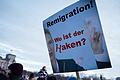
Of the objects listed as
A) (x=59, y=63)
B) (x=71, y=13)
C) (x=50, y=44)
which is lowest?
(x=59, y=63)

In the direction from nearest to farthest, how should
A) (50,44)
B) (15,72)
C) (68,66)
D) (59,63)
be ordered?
(15,72) < (68,66) < (59,63) < (50,44)

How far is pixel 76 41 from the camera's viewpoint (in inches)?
170

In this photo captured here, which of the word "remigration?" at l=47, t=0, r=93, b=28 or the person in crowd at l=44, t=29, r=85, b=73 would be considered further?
the person in crowd at l=44, t=29, r=85, b=73

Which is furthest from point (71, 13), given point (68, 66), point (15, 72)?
point (15, 72)

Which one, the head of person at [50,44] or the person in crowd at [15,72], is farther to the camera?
the head of person at [50,44]

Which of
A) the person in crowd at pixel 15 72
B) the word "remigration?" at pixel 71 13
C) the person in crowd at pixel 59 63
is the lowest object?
the person in crowd at pixel 15 72

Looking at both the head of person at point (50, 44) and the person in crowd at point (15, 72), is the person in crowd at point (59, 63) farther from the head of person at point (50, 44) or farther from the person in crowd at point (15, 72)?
the person in crowd at point (15, 72)

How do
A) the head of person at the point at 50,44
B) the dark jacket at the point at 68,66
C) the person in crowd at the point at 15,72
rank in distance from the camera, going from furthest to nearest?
the head of person at the point at 50,44 → the dark jacket at the point at 68,66 → the person in crowd at the point at 15,72

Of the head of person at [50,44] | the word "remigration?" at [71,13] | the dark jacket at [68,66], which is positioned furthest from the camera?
the head of person at [50,44]

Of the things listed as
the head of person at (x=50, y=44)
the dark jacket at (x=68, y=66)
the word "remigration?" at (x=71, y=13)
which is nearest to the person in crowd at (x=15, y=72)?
the dark jacket at (x=68, y=66)

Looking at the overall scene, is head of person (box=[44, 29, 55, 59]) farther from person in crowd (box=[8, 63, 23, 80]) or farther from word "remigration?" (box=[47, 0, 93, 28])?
person in crowd (box=[8, 63, 23, 80])

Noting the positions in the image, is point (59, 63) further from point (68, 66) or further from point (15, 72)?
point (15, 72)

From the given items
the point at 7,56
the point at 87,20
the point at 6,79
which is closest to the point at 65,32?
the point at 87,20

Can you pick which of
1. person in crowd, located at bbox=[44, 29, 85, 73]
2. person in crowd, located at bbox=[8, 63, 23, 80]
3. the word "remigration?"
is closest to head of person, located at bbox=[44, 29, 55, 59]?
person in crowd, located at bbox=[44, 29, 85, 73]
